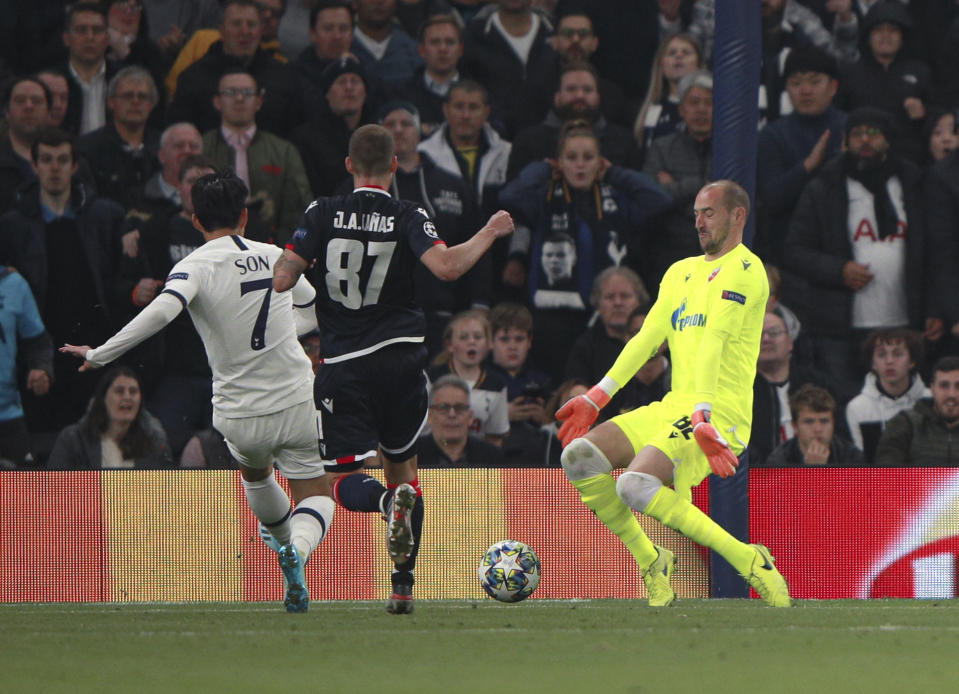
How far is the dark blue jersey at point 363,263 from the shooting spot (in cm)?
659

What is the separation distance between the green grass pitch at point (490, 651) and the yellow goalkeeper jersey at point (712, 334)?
97 centimetres

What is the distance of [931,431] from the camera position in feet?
32.6

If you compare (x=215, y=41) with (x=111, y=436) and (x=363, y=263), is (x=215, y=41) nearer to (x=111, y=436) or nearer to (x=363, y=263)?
(x=111, y=436)

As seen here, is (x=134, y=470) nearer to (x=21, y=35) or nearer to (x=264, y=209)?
(x=264, y=209)

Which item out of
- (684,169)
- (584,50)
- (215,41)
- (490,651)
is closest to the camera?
(490,651)

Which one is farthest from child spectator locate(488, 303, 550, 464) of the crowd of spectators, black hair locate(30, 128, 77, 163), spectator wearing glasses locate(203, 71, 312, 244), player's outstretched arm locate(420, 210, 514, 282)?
player's outstretched arm locate(420, 210, 514, 282)

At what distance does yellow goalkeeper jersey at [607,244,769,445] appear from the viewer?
269 inches

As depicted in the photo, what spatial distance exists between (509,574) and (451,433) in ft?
8.87

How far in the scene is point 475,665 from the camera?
472 cm

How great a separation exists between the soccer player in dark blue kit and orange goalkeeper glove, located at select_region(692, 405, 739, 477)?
4.04 ft

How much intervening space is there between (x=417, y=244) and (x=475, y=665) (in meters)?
2.25

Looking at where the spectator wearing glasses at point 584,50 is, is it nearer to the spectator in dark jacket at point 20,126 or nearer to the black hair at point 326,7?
the black hair at point 326,7

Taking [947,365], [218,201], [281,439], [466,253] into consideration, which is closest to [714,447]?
[466,253]

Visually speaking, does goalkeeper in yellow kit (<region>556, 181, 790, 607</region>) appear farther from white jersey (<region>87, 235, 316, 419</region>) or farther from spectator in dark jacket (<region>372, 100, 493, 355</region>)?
spectator in dark jacket (<region>372, 100, 493, 355</region>)
